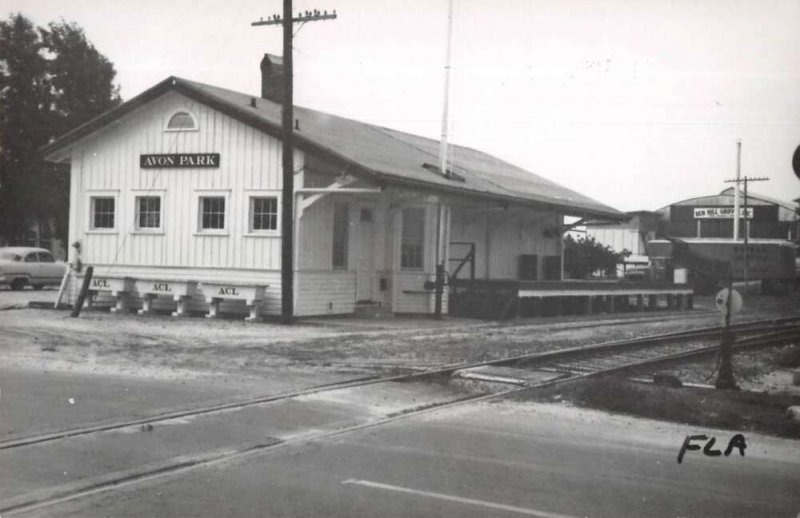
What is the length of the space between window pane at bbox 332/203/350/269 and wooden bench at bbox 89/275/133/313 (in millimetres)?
4991

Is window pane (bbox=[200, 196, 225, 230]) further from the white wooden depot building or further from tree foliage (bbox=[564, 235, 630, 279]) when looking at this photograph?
tree foliage (bbox=[564, 235, 630, 279])

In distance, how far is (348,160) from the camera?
17594 mm

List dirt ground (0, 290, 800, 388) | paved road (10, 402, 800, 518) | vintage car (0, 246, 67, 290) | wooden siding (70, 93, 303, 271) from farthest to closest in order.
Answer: vintage car (0, 246, 67, 290) < wooden siding (70, 93, 303, 271) < dirt ground (0, 290, 800, 388) < paved road (10, 402, 800, 518)

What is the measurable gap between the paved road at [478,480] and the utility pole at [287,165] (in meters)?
10.4

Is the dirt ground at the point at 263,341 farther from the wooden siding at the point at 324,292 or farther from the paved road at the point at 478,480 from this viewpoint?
the paved road at the point at 478,480

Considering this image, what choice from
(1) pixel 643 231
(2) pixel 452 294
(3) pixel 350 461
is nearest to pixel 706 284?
(1) pixel 643 231

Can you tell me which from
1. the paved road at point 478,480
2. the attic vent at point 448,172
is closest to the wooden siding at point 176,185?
the attic vent at point 448,172

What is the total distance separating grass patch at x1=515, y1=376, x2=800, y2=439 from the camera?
8.00 m

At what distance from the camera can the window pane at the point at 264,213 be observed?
19.0 m

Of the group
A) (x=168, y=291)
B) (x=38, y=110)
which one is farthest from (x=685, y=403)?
(x=38, y=110)

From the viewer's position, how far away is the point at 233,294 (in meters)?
18.6

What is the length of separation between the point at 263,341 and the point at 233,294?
14.8ft

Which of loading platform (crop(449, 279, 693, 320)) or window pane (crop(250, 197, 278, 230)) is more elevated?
window pane (crop(250, 197, 278, 230))

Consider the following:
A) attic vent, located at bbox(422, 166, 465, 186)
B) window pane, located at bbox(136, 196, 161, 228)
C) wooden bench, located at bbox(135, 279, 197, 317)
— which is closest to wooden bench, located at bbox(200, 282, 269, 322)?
wooden bench, located at bbox(135, 279, 197, 317)
